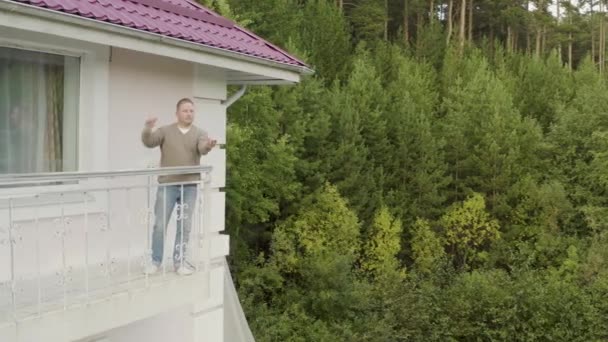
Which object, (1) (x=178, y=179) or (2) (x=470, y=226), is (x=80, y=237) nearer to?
(1) (x=178, y=179)

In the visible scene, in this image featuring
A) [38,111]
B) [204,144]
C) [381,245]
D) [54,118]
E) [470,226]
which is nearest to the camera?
[38,111]

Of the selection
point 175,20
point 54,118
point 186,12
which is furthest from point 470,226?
point 54,118

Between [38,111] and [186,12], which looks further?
[186,12]

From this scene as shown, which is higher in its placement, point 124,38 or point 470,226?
point 124,38

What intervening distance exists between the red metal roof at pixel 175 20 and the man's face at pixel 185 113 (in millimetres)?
609

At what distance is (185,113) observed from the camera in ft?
17.7

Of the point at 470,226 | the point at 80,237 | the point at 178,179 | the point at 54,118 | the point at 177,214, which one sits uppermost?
the point at 54,118

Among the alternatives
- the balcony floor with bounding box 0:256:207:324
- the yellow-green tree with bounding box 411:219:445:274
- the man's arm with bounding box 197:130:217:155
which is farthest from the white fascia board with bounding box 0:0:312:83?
the yellow-green tree with bounding box 411:219:445:274

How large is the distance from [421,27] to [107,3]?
3687 centimetres

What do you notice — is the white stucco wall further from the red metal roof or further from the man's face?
the man's face

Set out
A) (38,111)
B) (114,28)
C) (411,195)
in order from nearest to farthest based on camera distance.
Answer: (114,28) < (38,111) < (411,195)

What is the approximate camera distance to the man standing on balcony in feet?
17.3

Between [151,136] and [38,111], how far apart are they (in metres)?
0.91

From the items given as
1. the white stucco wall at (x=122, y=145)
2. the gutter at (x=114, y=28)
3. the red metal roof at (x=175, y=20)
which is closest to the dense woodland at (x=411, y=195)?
the red metal roof at (x=175, y=20)
